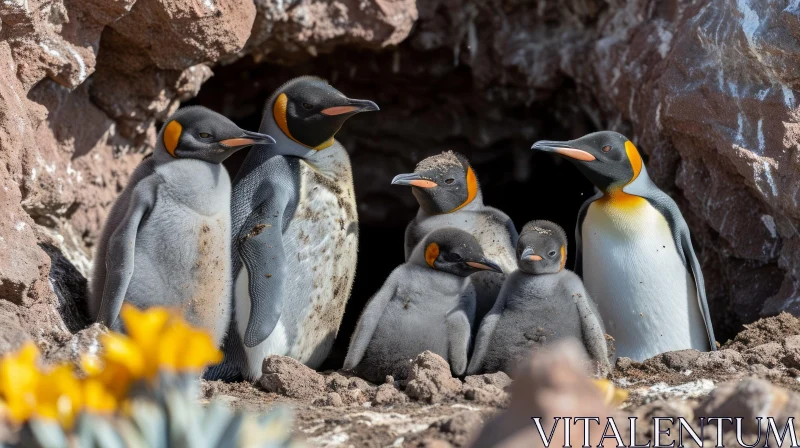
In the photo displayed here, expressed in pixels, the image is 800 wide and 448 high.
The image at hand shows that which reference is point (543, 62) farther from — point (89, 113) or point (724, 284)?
point (89, 113)

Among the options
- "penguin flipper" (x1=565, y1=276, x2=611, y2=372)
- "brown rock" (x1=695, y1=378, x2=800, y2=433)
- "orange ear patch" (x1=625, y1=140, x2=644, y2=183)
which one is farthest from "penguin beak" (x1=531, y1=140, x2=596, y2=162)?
"brown rock" (x1=695, y1=378, x2=800, y2=433)

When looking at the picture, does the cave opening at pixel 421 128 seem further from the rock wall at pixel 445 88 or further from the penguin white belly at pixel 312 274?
the penguin white belly at pixel 312 274

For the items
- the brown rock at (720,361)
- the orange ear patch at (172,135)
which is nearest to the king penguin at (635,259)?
the brown rock at (720,361)

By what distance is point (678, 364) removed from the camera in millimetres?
4254

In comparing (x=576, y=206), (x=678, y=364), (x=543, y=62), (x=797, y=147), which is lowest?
(x=678, y=364)

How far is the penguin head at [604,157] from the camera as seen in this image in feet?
15.9

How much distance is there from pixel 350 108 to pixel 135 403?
2754mm

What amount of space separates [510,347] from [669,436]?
1370 mm

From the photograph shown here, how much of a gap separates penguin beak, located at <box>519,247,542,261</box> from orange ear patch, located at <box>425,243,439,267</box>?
0.46 meters

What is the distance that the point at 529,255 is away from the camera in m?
4.14

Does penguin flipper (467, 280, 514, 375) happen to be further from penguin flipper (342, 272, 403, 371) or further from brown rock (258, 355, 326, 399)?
brown rock (258, 355, 326, 399)

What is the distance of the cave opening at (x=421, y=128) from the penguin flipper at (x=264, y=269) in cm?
266

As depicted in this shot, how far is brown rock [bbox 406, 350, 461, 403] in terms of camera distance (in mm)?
3682

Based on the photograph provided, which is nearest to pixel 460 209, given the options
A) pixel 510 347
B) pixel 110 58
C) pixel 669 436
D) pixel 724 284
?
pixel 510 347
